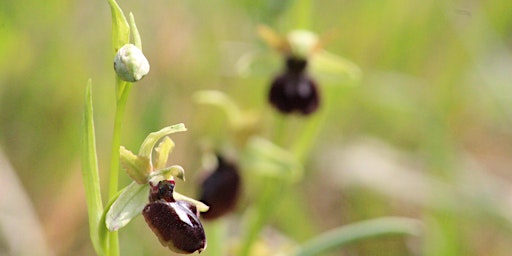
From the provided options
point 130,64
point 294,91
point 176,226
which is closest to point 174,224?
point 176,226

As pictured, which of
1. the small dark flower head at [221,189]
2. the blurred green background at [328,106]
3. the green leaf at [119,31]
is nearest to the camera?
the green leaf at [119,31]

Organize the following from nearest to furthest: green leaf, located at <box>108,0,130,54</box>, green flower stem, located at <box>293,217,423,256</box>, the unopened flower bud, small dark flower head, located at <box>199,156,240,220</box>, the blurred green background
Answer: the unopened flower bud → green leaf, located at <box>108,0,130,54</box> → green flower stem, located at <box>293,217,423,256</box> → small dark flower head, located at <box>199,156,240,220</box> → the blurred green background

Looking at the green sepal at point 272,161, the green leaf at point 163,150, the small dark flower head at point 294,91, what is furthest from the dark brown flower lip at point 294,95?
the green leaf at point 163,150

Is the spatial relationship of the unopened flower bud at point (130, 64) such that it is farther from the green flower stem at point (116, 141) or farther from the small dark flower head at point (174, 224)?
the small dark flower head at point (174, 224)

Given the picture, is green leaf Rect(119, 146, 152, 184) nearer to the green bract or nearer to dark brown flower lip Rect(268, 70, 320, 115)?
the green bract

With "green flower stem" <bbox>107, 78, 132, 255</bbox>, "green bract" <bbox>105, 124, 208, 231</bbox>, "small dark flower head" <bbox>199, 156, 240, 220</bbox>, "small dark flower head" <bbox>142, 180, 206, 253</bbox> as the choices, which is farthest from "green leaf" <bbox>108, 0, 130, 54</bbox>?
"small dark flower head" <bbox>199, 156, 240, 220</bbox>

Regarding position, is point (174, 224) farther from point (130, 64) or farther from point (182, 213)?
point (130, 64)
